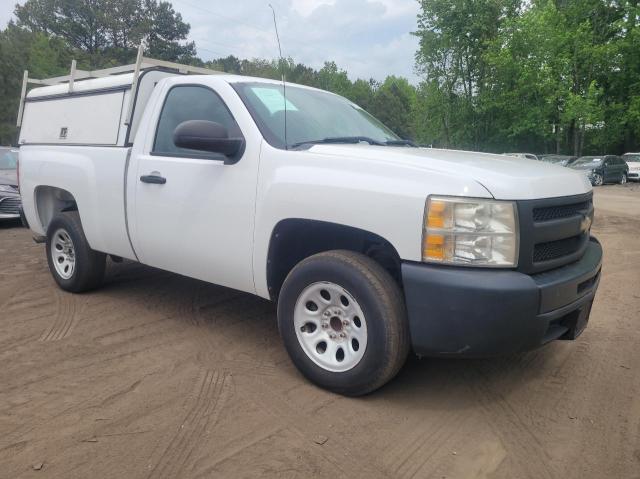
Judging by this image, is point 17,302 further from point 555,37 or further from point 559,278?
point 555,37

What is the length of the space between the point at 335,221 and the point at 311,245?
54cm

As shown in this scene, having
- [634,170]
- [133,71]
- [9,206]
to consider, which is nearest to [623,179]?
[634,170]

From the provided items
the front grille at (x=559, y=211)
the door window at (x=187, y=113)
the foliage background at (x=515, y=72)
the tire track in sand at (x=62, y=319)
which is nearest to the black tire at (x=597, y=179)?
the foliage background at (x=515, y=72)

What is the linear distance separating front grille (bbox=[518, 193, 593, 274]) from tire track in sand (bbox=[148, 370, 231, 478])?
6.10 ft

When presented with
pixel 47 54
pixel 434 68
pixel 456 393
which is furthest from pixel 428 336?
pixel 47 54

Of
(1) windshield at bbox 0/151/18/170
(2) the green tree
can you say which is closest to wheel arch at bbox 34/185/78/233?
(1) windshield at bbox 0/151/18/170

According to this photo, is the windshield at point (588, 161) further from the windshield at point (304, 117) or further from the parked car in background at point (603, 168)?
the windshield at point (304, 117)

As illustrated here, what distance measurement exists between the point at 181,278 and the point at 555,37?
35731mm

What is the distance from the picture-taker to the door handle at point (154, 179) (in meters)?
4.02

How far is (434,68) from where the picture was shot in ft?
127

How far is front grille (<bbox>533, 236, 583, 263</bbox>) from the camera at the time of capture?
2.88 meters

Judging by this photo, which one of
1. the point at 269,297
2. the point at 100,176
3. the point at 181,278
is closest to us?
the point at 269,297

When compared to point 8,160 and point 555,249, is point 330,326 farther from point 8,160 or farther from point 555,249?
point 8,160

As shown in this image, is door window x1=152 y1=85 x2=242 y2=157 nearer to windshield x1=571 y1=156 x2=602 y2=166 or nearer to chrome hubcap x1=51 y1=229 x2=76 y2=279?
chrome hubcap x1=51 y1=229 x2=76 y2=279
